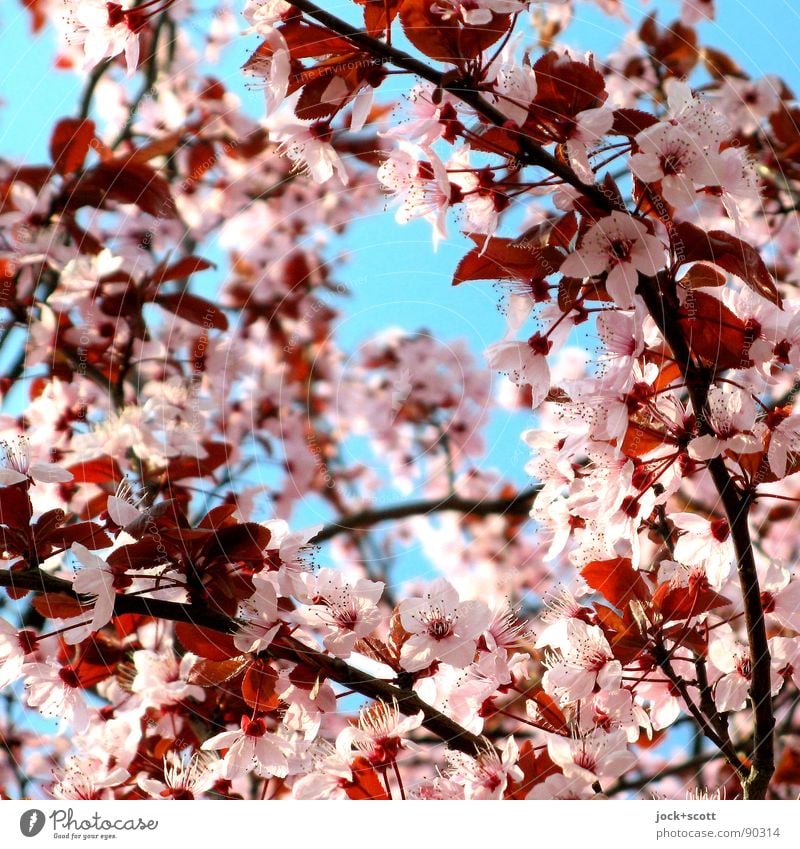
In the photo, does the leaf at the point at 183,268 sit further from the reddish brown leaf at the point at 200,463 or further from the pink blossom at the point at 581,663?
the pink blossom at the point at 581,663

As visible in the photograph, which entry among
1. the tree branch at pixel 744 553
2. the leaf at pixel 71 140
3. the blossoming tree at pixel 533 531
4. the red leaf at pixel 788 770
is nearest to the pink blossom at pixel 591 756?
the blossoming tree at pixel 533 531

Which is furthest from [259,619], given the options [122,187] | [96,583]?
[122,187]

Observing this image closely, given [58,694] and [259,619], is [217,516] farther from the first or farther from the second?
[58,694]

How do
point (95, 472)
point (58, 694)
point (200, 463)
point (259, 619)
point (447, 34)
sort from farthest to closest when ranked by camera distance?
1. point (200, 463)
2. point (95, 472)
3. point (58, 694)
4. point (259, 619)
5. point (447, 34)

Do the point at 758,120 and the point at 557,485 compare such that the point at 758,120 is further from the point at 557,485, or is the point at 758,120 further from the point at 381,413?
the point at 381,413

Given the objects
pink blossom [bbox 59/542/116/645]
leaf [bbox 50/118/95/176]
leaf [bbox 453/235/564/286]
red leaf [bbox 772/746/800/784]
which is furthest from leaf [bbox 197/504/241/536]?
red leaf [bbox 772/746/800/784]

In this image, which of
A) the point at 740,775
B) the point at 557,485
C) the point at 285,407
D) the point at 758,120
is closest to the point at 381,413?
the point at 285,407

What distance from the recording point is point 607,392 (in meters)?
0.84

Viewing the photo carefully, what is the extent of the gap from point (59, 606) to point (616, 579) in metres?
0.60

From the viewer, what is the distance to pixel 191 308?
1.38 m

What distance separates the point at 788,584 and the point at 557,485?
0.27m

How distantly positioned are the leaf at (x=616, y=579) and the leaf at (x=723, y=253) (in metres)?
0.31

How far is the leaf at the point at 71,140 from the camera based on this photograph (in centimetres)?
136
